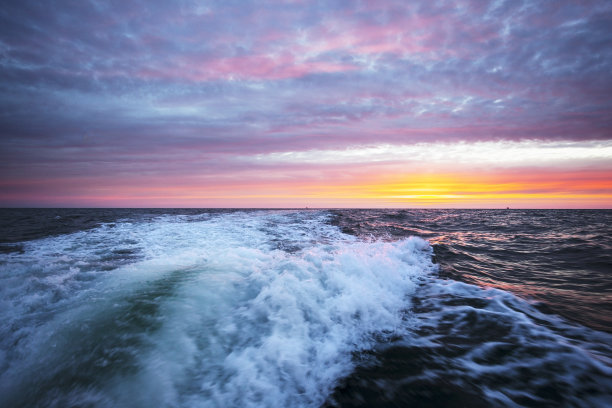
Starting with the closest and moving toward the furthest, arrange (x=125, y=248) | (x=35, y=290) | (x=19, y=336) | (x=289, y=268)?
(x=19, y=336), (x=35, y=290), (x=289, y=268), (x=125, y=248)

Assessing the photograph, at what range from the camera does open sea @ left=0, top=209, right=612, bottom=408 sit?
222 centimetres

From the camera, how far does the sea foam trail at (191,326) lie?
2.21 metres

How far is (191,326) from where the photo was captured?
123 inches

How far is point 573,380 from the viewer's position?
239 centimetres

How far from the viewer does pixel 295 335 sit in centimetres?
308

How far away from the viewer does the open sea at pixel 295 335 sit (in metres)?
2.22

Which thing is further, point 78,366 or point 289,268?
point 289,268

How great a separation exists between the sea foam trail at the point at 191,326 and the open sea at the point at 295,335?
0.06 feet

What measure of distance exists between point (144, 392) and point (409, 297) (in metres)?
4.24

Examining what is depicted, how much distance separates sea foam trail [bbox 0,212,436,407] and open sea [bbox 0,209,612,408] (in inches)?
0.7

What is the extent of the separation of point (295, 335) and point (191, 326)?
1.38 meters

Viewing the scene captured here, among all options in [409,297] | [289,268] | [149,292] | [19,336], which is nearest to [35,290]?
[19,336]

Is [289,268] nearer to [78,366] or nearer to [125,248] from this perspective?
[78,366]

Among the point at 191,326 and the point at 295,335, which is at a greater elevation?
the point at 191,326
